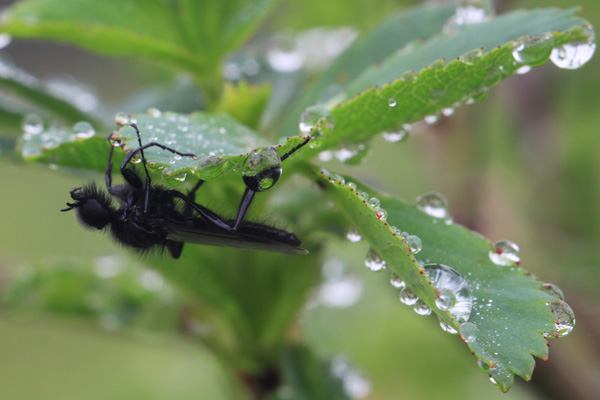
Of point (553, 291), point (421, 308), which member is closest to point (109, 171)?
point (421, 308)

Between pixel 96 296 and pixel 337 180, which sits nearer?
pixel 337 180

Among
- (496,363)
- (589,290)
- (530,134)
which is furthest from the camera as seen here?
(530,134)

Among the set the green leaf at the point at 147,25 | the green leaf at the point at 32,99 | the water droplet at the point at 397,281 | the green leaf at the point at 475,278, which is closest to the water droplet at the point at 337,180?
the green leaf at the point at 475,278

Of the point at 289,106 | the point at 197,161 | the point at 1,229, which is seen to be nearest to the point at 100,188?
the point at 289,106

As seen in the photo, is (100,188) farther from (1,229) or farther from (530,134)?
(1,229)

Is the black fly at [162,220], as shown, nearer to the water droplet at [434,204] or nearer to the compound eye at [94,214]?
the compound eye at [94,214]

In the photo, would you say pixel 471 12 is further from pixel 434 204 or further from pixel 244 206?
pixel 244 206

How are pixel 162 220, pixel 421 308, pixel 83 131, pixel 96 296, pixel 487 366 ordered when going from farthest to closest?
1. pixel 96 296
2. pixel 162 220
3. pixel 83 131
4. pixel 421 308
5. pixel 487 366
